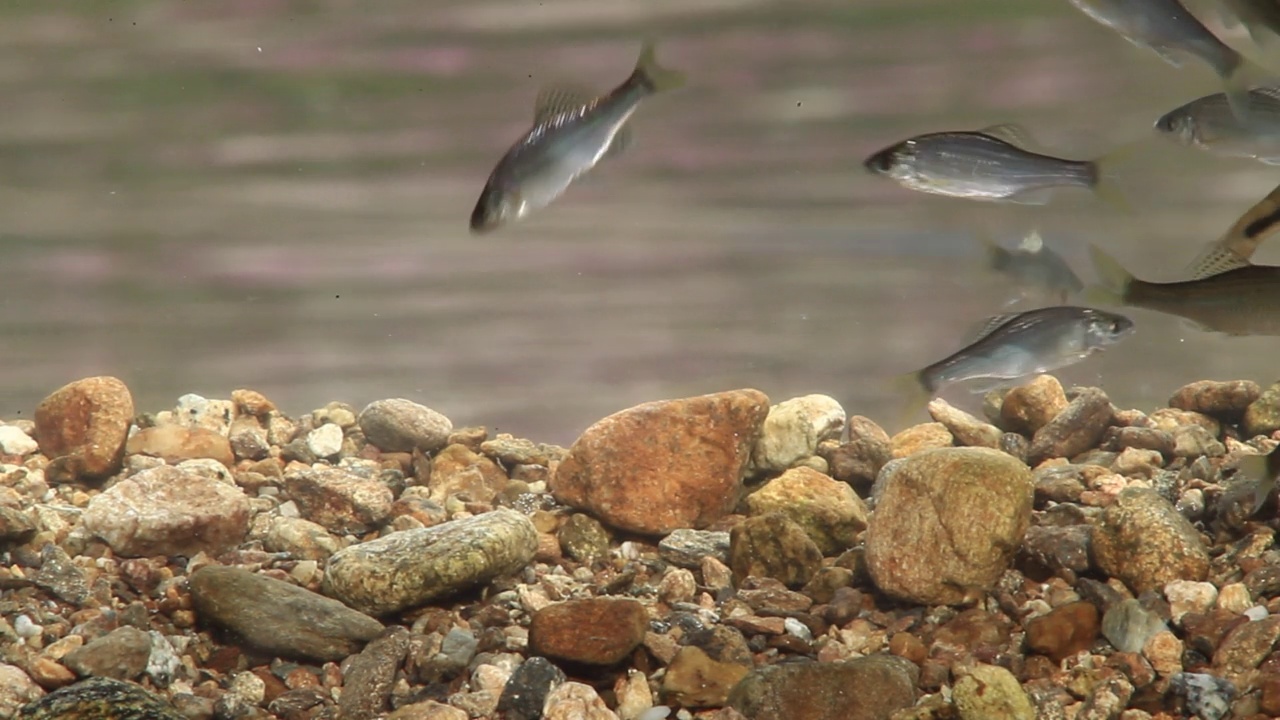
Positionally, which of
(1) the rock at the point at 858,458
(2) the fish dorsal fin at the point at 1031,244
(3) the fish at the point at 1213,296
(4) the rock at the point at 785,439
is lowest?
(1) the rock at the point at 858,458

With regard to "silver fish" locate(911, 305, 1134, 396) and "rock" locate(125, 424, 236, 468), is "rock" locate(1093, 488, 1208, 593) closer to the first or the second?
"silver fish" locate(911, 305, 1134, 396)

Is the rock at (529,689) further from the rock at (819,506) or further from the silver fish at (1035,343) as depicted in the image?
the silver fish at (1035,343)

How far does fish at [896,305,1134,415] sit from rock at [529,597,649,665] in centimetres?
133

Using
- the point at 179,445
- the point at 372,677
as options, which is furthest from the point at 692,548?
the point at 179,445

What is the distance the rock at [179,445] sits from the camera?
166 inches

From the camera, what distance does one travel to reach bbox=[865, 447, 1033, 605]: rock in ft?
9.04

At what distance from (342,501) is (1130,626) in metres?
2.82

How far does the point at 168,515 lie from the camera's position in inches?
124

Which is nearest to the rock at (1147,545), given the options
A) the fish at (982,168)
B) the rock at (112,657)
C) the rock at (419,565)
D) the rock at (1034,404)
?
the fish at (982,168)

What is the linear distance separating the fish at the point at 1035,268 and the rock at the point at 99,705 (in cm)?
300

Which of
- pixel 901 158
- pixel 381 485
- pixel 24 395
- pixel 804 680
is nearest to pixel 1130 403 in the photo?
pixel 901 158

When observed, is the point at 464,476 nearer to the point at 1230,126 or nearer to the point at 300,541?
the point at 300,541

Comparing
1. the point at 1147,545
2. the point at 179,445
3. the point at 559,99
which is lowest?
the point at 1147,545

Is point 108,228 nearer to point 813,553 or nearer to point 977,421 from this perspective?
point 813,553
